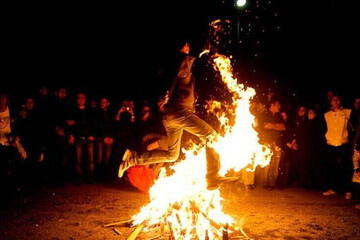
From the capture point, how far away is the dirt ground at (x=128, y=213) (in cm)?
563

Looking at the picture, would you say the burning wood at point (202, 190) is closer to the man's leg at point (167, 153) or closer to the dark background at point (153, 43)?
the man's leg at point (167, 153)

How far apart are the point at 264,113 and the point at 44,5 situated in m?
9.34

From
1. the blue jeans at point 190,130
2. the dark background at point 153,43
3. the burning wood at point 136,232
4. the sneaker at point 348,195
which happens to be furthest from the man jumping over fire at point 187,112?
the dark background at point 153,43

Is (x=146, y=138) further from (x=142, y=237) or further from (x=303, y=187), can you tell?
(x=303, y=187)

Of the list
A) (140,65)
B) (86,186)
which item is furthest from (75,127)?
(140,65)

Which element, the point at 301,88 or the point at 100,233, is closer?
the point at 100,233

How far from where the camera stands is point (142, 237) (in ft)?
17.8

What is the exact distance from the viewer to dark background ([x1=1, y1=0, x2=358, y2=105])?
13.5m

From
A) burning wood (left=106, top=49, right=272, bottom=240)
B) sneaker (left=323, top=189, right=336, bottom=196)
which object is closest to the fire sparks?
burning wood (left=106, top=49, right=272, bottom=240)

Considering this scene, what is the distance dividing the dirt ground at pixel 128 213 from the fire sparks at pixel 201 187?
1.57 ft

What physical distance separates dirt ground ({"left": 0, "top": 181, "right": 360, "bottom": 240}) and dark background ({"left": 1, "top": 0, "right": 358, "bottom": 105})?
553cm

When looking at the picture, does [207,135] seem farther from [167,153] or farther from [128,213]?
[128,213]

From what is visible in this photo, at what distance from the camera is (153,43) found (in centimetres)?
1479

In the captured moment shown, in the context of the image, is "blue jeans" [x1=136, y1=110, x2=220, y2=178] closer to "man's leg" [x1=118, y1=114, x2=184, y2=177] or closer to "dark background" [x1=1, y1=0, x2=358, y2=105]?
"man's leg" [x1=118, y1=114, x2=184, y2=177]
